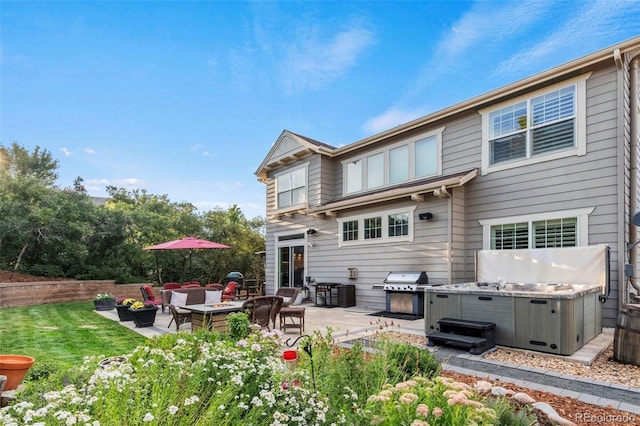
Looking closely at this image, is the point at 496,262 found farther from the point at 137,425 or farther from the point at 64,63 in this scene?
the point at 64,63

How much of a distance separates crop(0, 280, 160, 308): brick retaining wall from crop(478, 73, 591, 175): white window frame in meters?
11.9

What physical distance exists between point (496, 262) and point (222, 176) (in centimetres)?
1529

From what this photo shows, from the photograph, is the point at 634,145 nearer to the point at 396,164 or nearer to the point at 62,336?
the point at 396,164

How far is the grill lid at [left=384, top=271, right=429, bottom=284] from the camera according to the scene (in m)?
8.69

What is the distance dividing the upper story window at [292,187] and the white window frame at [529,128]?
6.04 meters

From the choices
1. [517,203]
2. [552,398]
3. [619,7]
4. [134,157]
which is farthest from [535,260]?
[134,157]

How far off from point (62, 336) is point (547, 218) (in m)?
9.56

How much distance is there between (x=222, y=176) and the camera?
1956 centimetres

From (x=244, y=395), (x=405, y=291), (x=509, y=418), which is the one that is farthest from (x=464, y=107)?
(x=244, y=395)

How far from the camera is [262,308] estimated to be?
5.96 m

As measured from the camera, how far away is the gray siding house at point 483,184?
667 centimetres

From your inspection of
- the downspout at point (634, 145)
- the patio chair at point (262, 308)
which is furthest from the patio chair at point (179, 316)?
the downspout at point (634, 145)

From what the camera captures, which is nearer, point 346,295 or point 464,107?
point 464,107

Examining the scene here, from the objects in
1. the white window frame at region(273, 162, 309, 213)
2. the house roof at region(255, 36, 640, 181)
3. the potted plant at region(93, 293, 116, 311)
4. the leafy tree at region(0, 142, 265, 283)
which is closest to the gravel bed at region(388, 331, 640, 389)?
the house roof at region(255, 36, 640, 181)
